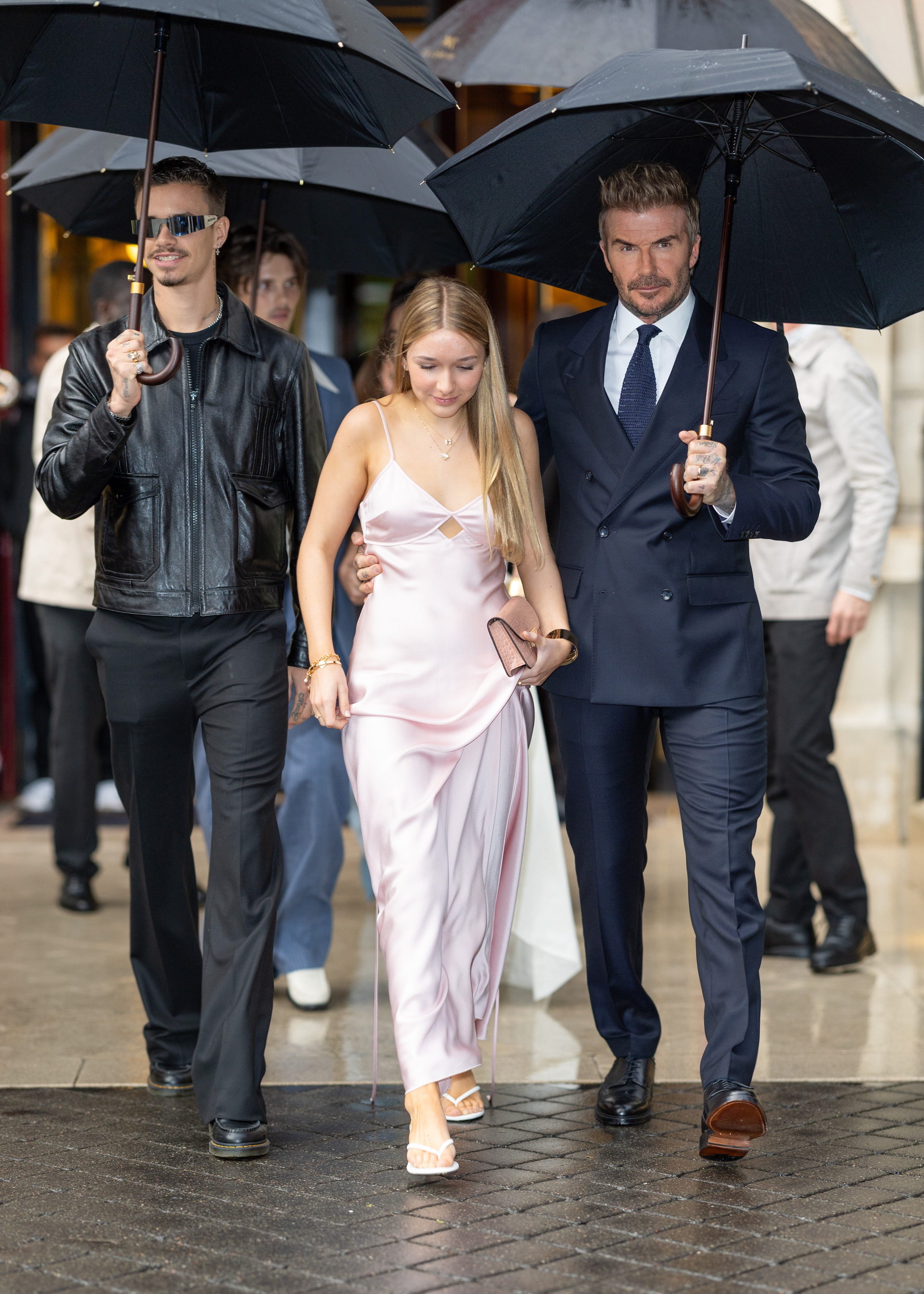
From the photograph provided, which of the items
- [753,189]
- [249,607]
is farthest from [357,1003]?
[753,189]

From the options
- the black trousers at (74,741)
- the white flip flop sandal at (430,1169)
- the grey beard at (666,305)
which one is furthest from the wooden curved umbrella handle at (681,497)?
the black trousers at (74,741)

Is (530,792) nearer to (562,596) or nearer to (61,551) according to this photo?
(562,596)

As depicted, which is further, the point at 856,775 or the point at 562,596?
the point at 856,775

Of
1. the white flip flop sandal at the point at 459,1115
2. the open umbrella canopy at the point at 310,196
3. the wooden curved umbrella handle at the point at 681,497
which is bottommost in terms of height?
the white flip flop sandal at the point at 459,1115

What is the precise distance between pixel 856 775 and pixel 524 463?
15.0 feet

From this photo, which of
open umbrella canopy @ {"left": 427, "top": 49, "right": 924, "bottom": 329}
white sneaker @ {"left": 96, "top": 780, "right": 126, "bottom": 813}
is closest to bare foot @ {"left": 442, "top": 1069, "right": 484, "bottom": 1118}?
open umbrella canopy @ {"left": 427, "top": 49, "right": 924, "bottom": 329}

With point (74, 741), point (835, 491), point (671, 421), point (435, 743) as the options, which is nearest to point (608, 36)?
point (671, 421)

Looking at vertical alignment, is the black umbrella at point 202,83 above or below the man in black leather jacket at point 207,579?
above

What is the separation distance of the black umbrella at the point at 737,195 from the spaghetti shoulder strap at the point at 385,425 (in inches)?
22.5

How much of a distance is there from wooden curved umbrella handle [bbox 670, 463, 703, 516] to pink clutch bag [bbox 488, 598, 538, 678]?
475 millimetres

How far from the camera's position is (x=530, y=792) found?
575 centimetres

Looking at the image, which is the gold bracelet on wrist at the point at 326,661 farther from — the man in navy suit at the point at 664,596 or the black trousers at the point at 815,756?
the black trousers at the point at 815,756

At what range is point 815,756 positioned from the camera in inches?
245

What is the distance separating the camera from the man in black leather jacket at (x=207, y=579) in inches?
165
